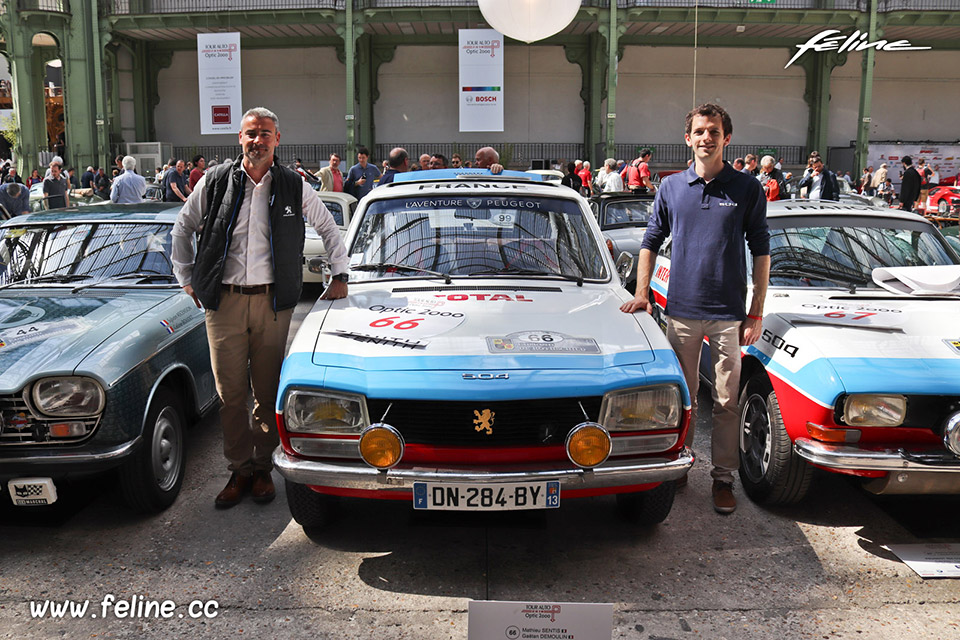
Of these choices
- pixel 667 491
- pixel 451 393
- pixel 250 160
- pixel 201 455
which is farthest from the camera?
pixel 201 455

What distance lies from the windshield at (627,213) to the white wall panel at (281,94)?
721 inches

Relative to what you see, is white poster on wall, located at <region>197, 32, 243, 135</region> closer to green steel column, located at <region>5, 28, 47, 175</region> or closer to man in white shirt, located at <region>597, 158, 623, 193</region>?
green steel column, located at <region>5, 28, 47, 175</region>

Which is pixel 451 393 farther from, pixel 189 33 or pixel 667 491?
pixel 189 33

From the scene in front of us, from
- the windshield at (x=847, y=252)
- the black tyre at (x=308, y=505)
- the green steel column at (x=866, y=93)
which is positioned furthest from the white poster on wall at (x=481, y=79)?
the black tyre at (x=308, y=505)

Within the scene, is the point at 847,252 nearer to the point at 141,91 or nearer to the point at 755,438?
the point at 755,438

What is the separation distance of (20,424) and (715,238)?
3.35 metres

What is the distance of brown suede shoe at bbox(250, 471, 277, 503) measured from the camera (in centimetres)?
417

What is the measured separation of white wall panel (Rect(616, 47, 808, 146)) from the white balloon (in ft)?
54.7

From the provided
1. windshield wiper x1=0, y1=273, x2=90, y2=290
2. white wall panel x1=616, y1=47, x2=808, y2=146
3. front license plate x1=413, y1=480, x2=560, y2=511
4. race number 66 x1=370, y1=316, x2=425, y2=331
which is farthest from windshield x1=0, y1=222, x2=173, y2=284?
white wall panel x1=616, y1=47, x2=808, y2=146

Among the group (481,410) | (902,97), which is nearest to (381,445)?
(481,410)

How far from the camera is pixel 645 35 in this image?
2591cm

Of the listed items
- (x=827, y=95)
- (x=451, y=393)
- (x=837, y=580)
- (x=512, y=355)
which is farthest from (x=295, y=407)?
(x=827, y=95)

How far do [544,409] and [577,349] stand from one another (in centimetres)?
36

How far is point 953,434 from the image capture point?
3.42 meters
